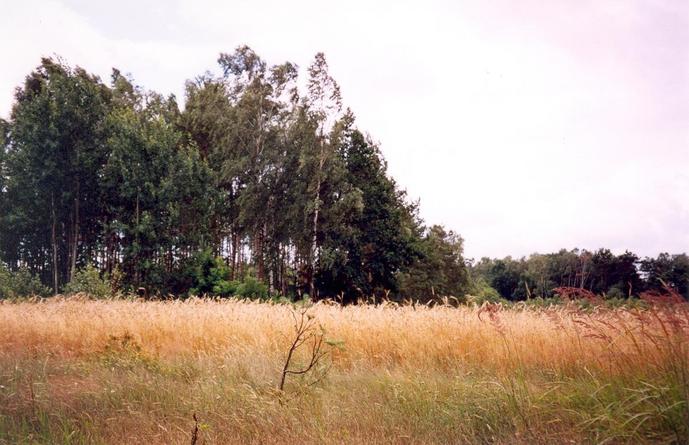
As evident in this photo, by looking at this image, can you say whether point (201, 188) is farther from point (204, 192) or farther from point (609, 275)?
point (609, 275)

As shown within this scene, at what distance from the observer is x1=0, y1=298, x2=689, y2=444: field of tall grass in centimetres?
357

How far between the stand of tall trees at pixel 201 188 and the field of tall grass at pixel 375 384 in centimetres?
1674

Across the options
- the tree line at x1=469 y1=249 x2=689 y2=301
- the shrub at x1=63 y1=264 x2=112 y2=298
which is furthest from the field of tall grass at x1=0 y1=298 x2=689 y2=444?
the shrub at x1=63 y1=264 x2=112 y2=298

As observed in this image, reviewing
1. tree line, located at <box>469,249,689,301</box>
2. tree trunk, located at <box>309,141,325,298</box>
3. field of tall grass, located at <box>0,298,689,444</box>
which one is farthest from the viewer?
tree trunk, located at <box>309,141,325,298</box>

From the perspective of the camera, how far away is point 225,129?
1039 inches

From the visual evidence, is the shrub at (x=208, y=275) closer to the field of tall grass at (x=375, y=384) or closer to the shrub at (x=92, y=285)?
the shrub at (x=92, y=285)

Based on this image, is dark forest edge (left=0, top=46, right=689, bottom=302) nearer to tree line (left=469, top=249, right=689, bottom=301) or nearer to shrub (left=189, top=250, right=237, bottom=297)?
shrub (left=189, top=250, right=237, bottom=297)

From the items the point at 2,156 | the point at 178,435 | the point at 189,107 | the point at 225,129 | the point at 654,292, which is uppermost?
the point at 189,107

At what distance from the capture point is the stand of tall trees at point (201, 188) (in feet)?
80.6

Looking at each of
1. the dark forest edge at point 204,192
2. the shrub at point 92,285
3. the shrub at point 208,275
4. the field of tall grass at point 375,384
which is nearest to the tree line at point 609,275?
the field of tall grass at point 375,384

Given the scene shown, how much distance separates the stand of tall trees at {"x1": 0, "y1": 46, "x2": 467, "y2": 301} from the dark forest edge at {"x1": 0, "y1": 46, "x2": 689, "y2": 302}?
0.09 metres

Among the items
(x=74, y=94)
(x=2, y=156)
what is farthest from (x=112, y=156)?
(x=2, y=156)

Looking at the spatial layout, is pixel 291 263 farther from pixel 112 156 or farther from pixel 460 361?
pixel 460 361

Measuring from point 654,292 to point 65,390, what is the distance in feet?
19.8
